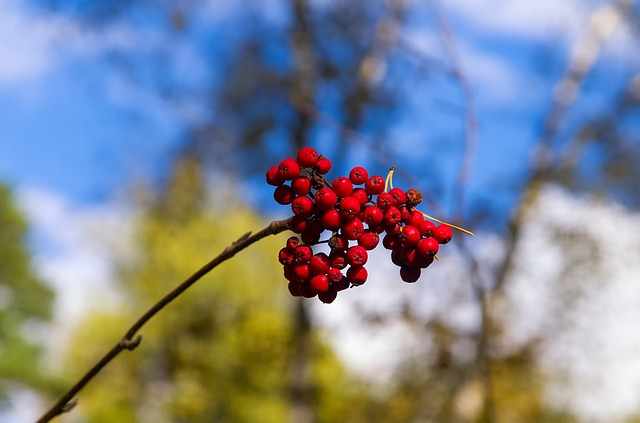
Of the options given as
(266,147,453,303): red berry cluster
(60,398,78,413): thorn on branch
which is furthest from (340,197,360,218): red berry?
(60,398,78,413): thorn on branch

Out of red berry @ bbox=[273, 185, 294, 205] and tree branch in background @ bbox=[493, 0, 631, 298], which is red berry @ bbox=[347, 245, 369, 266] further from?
tree branch in background @ bbox=[493, 0, 631, 298]

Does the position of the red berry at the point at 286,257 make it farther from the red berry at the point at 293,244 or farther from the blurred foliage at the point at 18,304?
the blurred foliage at the point at 18,304

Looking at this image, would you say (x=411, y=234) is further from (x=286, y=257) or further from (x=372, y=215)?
(x=286, y=257)

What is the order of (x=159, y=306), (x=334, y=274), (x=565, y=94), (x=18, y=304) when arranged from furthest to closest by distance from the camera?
1. (x=18, y=304)
2. (x=565, y=94)
3. (x=334, y=274)
4. (x=159, y=306)

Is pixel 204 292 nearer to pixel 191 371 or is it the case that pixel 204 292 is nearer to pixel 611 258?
pixel 191 371

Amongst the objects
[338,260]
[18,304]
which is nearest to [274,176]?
[338,260]

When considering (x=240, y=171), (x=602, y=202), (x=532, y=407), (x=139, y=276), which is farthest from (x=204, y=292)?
(x=602, y=202)
